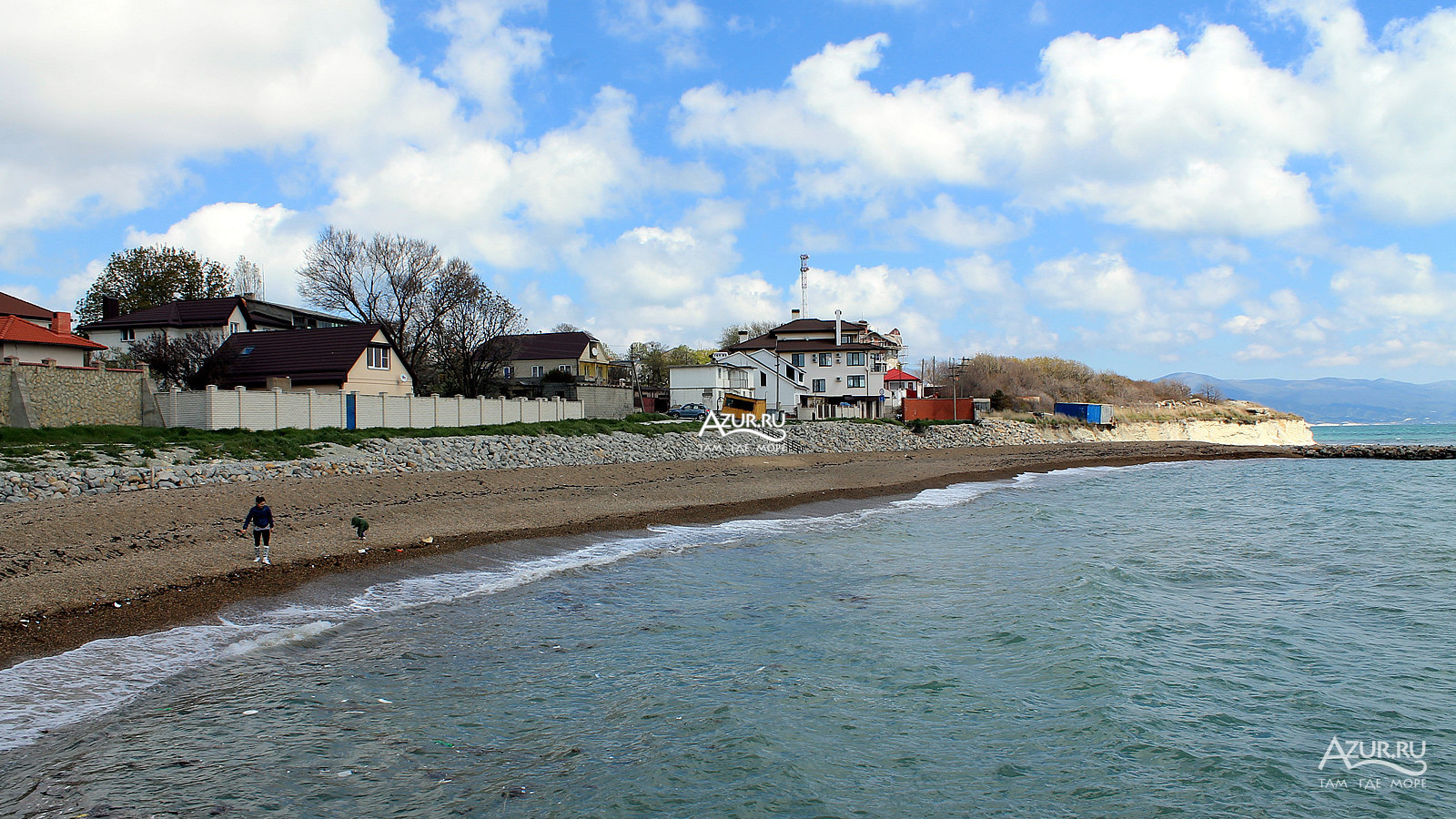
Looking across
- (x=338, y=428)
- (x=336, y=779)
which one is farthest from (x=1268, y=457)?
(x=336, y=779)

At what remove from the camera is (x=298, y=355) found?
132 ft

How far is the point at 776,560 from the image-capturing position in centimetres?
1764

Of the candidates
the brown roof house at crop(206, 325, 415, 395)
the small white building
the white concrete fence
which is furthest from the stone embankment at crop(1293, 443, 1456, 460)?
the brown roof house at crop(206, 325, 415, 395)

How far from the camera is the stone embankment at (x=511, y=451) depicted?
65.5 ft

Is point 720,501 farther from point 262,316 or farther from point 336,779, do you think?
point 262,316

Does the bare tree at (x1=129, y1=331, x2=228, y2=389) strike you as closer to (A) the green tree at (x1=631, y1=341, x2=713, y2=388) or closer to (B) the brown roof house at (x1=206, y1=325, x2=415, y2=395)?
(B) the brown roof house at (x1=206, y1=325, x2=415, y2=395)

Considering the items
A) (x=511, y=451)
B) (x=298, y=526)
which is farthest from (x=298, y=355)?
(x=298, y=526)

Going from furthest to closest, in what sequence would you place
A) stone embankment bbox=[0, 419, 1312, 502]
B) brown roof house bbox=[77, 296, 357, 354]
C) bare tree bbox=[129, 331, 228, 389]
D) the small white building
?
the small white building → brown roof house bbox=[77, 296, 357, 354] → bare tree bbox=[129, 331, 228, 389] → stone embankment bbox=[0, 419, 1312, 502]

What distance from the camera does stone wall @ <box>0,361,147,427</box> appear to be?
81.4 ft

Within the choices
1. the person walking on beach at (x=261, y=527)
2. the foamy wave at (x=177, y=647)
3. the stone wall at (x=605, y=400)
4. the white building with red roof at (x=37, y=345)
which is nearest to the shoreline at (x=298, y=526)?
the person walking on beach at (x=261, y=527)

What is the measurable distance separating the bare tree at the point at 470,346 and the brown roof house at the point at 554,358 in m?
9.93

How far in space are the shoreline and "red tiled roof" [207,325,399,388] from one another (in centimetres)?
1525

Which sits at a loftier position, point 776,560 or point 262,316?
point 262,316

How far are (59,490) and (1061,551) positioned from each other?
25.2 meters
